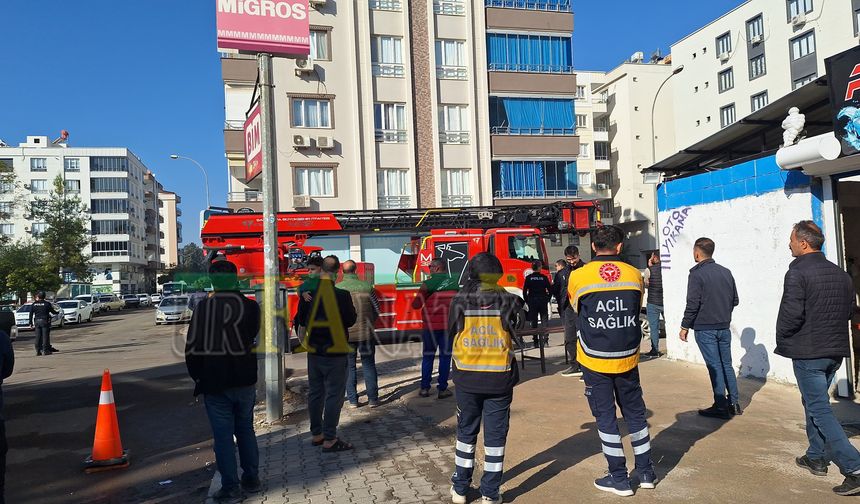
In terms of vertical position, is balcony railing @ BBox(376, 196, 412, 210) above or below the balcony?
below

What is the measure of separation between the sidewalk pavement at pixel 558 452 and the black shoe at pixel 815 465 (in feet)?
0.17

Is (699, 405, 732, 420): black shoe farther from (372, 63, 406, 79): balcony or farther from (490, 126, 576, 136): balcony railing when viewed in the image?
(372, 63, 406, 79): balcony

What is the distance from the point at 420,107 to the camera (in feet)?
95.9

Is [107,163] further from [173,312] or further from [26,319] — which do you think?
[173,312]

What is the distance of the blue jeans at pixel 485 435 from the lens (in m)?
4.13

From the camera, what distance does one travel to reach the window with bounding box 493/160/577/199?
30.2 meters

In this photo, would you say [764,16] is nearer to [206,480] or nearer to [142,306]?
[206,480]

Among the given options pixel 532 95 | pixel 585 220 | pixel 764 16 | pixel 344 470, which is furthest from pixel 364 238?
pixel 764 16

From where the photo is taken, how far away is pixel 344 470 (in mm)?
5105

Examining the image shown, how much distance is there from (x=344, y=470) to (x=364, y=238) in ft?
41.9

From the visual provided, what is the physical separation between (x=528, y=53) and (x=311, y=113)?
38.3 feet

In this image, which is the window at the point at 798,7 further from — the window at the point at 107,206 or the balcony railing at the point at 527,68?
the window at the point at 107,206

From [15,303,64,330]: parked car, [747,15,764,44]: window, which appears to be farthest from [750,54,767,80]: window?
[15,303,64,330]: parked car

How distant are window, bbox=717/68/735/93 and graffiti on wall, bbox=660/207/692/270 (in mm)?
35134
